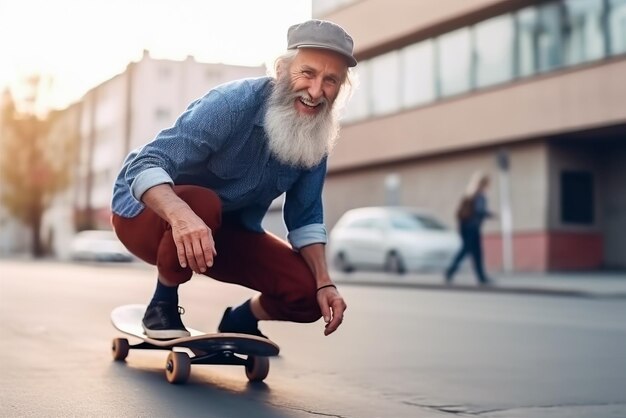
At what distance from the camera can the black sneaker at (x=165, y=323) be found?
15.1 ft

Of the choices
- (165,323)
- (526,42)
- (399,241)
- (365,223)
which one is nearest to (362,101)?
(526,42)

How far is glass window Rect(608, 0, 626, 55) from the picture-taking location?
22.5m

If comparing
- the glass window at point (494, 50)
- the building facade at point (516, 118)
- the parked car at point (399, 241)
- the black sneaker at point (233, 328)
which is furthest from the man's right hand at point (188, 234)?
the glass window at point (494, 50)

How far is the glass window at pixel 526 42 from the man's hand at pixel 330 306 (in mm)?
21707

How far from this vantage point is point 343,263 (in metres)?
23.1

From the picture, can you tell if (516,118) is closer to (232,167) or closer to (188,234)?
(232,167)

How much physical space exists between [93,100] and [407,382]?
72223 mm

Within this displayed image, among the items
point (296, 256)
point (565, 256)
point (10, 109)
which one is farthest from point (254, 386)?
point (10, 109)

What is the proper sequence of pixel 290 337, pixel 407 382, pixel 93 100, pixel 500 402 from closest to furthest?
pixel 500 402, pixel 407 382, pixel 290 337, pixel 93 100

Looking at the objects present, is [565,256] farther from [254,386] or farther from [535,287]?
[254,386]

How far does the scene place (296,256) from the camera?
468 cm

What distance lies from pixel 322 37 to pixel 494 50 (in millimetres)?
23459

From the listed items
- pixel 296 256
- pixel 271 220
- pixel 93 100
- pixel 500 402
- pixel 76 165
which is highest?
pixel 93 100

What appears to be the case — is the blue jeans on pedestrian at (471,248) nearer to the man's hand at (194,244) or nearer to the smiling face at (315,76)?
the smiling face at (315,76)
